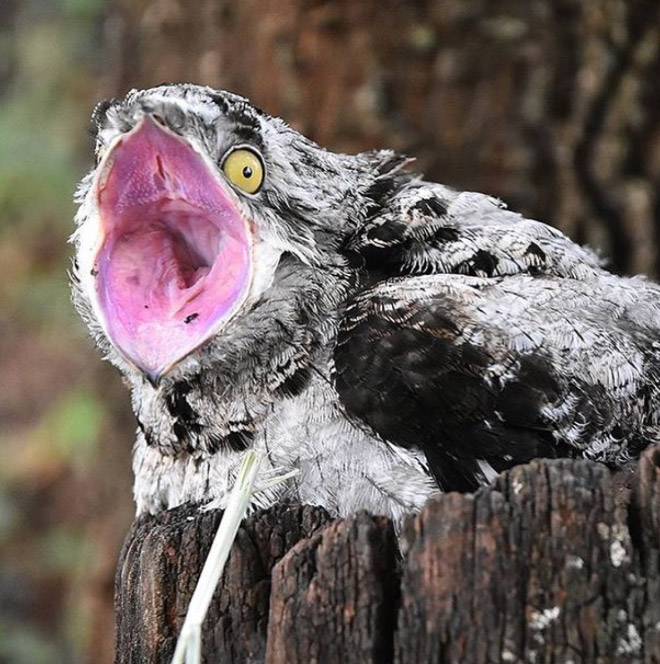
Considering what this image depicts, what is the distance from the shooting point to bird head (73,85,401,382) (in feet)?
9.62

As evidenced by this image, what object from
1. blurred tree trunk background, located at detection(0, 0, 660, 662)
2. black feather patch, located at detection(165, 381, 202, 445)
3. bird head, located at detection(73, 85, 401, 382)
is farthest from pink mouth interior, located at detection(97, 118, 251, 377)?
blurred tree trunk background, located at detection(0, 0, 660, 662)

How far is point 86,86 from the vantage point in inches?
400

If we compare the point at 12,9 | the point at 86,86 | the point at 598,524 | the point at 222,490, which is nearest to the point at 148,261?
the point at 222,490

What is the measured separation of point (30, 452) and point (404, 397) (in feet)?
23.4

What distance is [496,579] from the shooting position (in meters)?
2.00

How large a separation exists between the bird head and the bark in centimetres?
185

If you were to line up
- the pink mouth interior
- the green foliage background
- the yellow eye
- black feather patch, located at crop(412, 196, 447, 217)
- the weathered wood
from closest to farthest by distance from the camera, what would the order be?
the weathered wood < the pink mouth interior < the yellow eye < black feather patch, located at crop(412, 196, 447, 217) < the green foliage background

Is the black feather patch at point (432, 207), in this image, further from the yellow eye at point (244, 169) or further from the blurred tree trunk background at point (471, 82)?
the blurred tree trunk background at point (471, 82)

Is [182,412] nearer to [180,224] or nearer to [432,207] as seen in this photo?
[180,224]

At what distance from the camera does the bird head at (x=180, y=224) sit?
115 inches

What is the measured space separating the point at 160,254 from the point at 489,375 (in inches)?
40.6

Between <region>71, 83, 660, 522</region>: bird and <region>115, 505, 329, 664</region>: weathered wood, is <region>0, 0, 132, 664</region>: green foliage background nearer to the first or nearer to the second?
Result: <region>71, 83, 660, 522</region>: bird

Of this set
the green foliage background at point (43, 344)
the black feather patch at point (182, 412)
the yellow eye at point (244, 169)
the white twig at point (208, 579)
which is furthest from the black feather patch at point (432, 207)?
the green foliage background at point (43, 344)

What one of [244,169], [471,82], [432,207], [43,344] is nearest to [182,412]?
[244,169]
